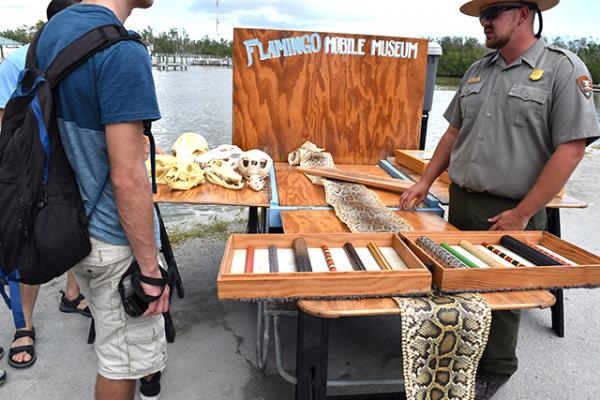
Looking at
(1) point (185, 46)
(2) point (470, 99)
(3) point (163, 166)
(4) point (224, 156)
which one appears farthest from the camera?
(1) point (185, 46)

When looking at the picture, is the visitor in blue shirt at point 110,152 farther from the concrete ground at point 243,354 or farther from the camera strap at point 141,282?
the concrete ground at point 243,354

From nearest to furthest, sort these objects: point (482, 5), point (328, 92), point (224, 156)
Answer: point (482, 5) < point (224, 156) < point (328, 92)

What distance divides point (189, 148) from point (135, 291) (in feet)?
6.53

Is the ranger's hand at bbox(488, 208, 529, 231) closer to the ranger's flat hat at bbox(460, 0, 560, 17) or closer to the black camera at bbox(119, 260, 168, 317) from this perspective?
the ranger's flat hat at bbox(460, 0, 560, 17)

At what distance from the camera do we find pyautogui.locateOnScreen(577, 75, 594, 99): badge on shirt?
207 centimetres

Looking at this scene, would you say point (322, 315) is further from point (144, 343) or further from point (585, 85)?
point (585, 85)

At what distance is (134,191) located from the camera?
150 centimetres

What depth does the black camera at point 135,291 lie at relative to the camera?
165 centimetres

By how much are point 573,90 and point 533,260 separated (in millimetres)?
927

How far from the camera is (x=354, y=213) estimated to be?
2.58 metres

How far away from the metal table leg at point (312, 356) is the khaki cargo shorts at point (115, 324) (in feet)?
2.17

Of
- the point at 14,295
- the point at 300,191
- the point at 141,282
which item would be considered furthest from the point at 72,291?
the point at 141,282

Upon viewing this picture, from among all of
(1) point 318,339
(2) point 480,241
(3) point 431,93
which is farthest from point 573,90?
(3) point 431,93

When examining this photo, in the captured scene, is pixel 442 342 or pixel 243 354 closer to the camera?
pixel 442 342
